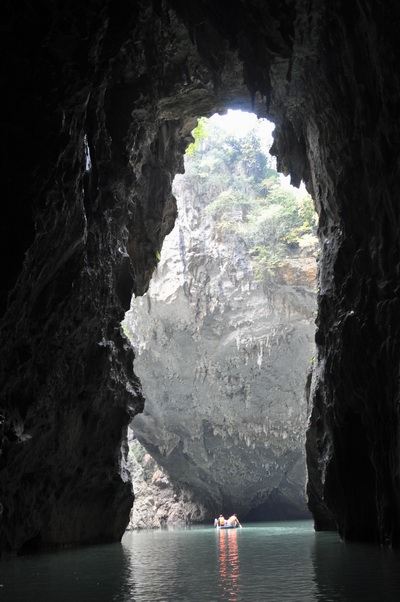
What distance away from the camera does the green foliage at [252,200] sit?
2784cm

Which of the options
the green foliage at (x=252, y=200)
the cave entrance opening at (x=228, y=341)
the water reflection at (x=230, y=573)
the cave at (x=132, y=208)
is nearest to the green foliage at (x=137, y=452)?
the cave entrance opening at (x=228, y=341)

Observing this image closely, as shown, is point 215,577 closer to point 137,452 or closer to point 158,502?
point 158,502

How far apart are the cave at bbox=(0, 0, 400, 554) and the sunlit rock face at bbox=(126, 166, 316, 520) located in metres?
12.0

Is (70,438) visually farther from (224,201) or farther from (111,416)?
(224,201)

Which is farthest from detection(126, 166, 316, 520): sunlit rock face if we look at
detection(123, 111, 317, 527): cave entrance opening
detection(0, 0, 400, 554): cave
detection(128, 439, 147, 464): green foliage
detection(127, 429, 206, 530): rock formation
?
detection(0, 0, 400, 554): cave

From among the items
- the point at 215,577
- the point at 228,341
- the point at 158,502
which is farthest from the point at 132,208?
the point at 158,502

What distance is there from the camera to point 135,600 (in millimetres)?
5527

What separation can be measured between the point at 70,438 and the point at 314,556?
5975 millimetres

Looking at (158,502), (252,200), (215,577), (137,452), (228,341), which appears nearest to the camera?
(215,577)

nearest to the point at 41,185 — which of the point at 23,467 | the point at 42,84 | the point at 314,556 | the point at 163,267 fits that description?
the point at 42,84

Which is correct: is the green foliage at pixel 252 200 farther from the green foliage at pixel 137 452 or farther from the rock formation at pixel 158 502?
the green foliage at pixel 137 452

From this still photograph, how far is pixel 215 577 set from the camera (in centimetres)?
716

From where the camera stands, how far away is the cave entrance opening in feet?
91.5

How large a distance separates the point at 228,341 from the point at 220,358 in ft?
3.23
